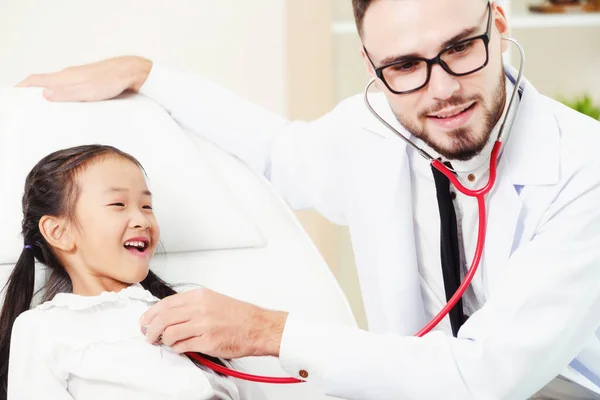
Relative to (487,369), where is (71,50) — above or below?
above

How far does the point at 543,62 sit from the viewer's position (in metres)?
2.95

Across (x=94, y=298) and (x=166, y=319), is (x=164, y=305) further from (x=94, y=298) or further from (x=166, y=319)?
(x=94, y=298)

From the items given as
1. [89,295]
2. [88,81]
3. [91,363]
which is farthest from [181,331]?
[88,81]

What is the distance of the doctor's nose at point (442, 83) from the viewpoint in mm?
1161

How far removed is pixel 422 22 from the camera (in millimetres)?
1156

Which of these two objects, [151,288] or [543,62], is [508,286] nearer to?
[151,288]

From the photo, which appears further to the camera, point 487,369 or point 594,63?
point 594,63

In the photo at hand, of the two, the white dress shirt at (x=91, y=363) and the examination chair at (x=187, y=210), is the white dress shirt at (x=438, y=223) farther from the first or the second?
the white dress shirt at (x=91, y=363)

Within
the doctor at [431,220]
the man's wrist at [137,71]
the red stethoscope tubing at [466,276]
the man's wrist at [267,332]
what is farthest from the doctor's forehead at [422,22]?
the man's wrist at [137,71]

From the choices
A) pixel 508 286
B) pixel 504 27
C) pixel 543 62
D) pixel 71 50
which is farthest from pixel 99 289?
pixel 543 62

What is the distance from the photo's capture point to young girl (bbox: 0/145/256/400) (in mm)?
1107

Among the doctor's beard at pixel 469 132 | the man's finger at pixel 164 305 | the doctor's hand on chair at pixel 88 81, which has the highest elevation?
the doctor's hand on chair at pixel 88 81

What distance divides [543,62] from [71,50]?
5.83ft

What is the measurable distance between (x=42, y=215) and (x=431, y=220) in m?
0.67
